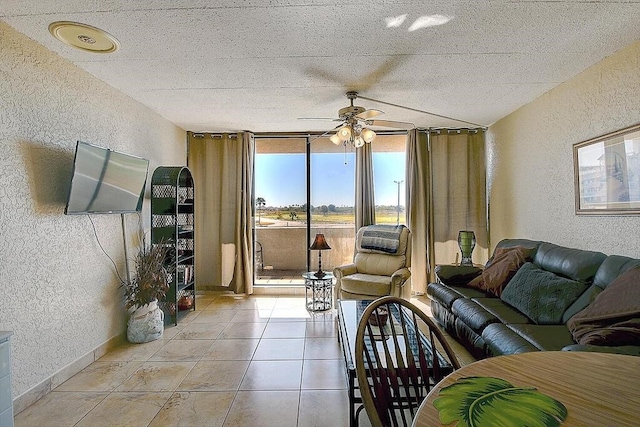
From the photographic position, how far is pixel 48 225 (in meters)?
2.54

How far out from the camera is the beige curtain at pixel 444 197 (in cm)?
508

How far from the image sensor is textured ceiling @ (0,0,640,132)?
2.06 meters

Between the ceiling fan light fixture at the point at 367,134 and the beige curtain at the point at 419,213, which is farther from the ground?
the ceiling fan light fixture at the point at 367,134

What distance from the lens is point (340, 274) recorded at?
14.2 feet

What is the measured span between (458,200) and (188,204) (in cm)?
383

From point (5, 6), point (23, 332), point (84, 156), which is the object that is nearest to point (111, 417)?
point (23, 332)

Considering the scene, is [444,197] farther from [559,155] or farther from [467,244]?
[559,155]

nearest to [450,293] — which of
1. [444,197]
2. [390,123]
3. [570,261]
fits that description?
[570,261]

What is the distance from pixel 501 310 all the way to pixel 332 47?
8.08 feet

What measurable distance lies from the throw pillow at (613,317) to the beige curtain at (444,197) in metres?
2.88

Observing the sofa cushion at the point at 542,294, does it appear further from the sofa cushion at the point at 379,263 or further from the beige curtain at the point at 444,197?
the beige curtain at the point at 444,197

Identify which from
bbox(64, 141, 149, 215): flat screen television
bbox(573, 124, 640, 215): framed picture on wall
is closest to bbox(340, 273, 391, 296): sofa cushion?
bbox(573, 124, 640, 215): framed picture on wall

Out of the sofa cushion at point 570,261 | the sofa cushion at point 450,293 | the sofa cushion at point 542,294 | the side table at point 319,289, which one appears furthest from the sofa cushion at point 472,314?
the side table at point 319,289

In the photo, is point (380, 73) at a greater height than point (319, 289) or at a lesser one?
greater
